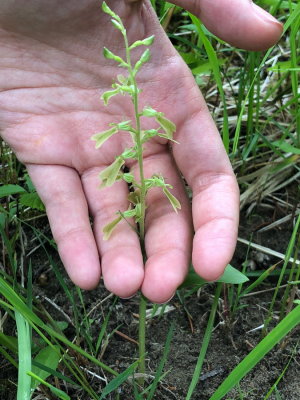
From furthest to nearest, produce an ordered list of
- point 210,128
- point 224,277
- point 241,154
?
point 241,154 → point 210,128 → point 224,277

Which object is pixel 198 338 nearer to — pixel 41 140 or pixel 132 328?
pixel 132 328

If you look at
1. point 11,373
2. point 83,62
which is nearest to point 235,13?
point 83,62

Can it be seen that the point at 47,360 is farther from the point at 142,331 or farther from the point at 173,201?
the point at 173,201

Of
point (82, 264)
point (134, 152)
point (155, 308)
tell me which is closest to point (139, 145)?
point (134, 152)

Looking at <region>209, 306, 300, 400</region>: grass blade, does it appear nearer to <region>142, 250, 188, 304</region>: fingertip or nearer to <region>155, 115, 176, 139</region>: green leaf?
<region>142, 250, 188, 304</region>: fingertip

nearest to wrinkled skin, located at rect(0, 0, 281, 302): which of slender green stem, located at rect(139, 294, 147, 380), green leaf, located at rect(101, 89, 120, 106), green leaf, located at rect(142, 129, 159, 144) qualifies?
slender green stem, located at rect(139, 294, 147, 380)

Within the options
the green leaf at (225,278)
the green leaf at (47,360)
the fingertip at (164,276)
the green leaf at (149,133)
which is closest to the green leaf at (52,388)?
the green leaf at (47,360)
